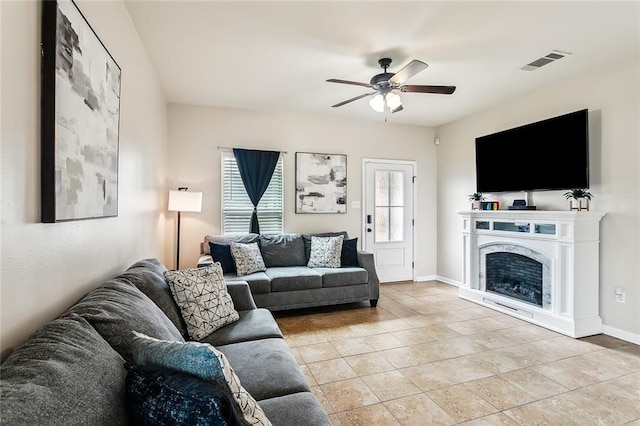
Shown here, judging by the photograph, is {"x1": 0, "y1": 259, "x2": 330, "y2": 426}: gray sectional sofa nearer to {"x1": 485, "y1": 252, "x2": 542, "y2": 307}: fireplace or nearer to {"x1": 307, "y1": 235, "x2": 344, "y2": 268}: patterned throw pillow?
{"x1": 307, "y1": 235, "x2": 344, "y2": 268}: patterned throw pillow

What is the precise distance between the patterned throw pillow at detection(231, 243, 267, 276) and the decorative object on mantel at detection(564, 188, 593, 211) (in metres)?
3.59

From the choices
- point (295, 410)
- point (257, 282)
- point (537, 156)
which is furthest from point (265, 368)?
point (537, 156)

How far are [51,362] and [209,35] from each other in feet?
8.57

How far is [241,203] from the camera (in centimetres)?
458

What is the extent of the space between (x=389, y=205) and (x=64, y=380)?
195 inches

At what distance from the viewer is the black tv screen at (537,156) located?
10.9 ft

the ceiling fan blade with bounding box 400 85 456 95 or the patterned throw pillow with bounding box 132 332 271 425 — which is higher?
the ceiling fan blade with bounding box 400 85 456 95

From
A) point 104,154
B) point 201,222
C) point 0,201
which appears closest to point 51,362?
point 0,201

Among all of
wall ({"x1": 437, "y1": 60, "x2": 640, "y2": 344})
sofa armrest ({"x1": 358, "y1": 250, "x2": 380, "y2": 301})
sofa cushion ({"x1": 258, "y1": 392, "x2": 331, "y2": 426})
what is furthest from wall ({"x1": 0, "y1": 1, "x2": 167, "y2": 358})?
wall ({"x1": 437, "y1": 60, "x2": 640, "y2": 344})

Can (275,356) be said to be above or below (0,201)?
below

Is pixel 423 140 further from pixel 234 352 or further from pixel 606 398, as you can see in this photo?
pixel 234 352

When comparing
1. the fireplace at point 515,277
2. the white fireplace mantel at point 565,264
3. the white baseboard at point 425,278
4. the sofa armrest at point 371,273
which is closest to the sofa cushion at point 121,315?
the sofa armrest at point 371,273

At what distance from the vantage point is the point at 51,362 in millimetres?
787

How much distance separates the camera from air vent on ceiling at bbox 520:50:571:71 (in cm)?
292
